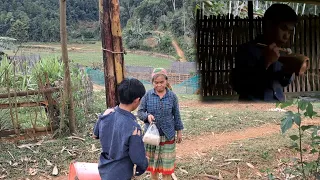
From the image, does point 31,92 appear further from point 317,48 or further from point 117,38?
point 317,48

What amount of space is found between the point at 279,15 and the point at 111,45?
176 centimetres

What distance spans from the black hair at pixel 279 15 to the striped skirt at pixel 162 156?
2.28 metres

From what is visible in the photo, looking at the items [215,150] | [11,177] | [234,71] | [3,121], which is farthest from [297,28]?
[3,121]

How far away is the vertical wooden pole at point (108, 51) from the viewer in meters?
2.40

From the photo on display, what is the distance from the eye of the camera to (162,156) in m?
3.08

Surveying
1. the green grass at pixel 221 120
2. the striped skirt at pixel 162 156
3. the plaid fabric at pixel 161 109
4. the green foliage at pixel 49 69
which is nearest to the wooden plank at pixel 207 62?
the plaid fabric at pixel 161 109

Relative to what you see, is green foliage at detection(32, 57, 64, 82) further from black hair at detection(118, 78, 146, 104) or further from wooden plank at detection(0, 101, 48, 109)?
black hair at detection(118, 78, 146, 104)

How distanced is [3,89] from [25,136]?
74 cm

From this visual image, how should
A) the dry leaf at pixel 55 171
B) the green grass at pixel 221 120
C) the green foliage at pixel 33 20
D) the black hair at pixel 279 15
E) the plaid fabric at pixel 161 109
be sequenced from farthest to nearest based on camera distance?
the green foliage at pixel 33 20 → the green grass at pixel 221 120 → the dry leaf at pixel 55 171 → the plaid fabric at pixel 161 109 → the black hair at pixel 279 15

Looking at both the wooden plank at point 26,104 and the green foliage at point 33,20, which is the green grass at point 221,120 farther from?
the green foliage at point 33,20

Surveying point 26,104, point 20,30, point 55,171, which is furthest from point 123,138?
point 20,30

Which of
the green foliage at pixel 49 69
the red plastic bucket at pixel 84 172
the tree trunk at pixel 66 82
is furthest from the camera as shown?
→ the green foliage at pixel 49 69

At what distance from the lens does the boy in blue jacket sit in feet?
7.01

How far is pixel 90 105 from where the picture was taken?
743 centimetres
